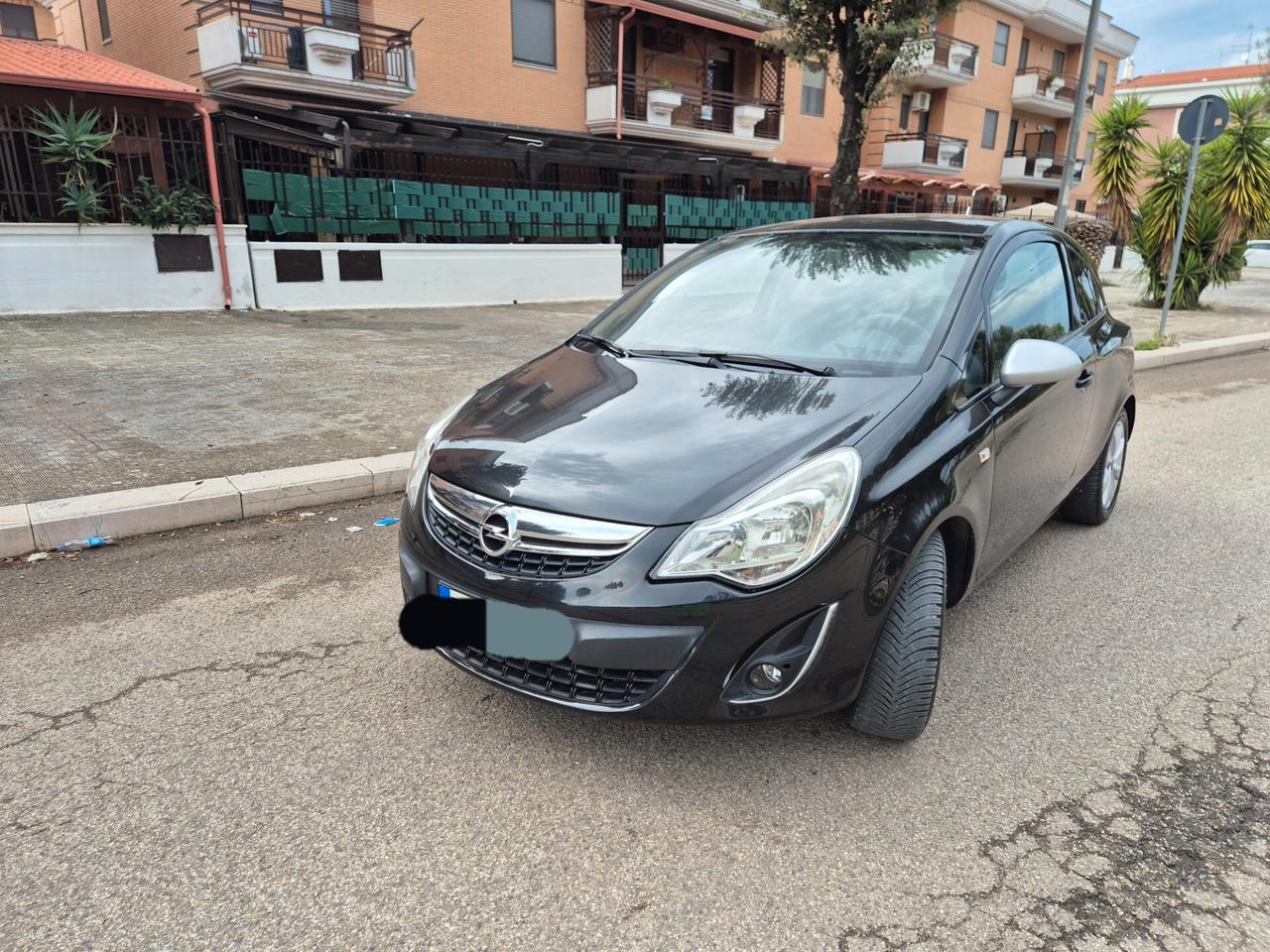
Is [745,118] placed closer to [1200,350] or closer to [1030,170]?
[1200,350]

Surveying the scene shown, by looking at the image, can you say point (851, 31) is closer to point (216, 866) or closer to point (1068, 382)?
point (1068, 382)

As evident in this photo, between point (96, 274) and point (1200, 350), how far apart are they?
46.9ft

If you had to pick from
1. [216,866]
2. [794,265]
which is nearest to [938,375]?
[794,265]

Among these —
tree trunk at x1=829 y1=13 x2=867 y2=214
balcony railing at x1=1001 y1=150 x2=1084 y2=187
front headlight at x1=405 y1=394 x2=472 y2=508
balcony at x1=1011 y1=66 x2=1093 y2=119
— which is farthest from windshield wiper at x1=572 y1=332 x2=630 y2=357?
balcony at x1=1011 y1=66 x2=1093 y2=119

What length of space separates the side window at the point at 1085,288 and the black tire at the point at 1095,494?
2.01ft

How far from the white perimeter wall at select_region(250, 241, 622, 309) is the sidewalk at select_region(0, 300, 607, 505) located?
0.89m

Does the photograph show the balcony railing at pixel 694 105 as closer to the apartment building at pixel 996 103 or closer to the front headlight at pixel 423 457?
the apartment building at pixel 996 103

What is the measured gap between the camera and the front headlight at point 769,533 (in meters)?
2.14

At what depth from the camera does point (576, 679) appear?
2273mm

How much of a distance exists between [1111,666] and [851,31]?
10671 mm

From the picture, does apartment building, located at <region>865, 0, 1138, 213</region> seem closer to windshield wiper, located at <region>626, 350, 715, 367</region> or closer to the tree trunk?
the tree trunk

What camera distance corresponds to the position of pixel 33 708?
2766mm

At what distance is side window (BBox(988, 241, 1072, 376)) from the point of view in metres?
3.11

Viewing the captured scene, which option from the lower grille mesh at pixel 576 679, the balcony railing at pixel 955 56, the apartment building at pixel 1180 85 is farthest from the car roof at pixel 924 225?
the apartment building at pixel 1180 85
